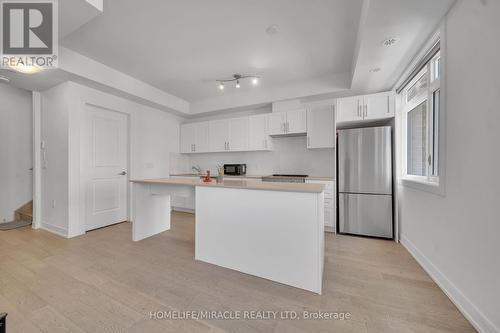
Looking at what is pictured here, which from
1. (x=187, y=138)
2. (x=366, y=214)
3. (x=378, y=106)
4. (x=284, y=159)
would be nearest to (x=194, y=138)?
(x=187, y=138)

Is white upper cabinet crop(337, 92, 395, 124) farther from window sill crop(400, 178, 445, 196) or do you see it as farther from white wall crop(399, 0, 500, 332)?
white wall crop(399, 0, 500, 332)

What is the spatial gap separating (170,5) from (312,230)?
100 inches

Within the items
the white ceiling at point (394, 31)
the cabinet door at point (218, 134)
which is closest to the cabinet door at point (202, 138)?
the cabinet door at point (218, 134)

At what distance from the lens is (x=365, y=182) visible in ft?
10.1

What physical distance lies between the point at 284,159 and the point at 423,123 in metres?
2.30

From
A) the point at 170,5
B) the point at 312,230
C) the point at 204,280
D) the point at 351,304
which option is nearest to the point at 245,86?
the point at 170,5

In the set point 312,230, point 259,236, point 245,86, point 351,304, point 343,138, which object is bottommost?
point 351,304

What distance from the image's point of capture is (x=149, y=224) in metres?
3.06

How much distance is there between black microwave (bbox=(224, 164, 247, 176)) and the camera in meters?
4.40

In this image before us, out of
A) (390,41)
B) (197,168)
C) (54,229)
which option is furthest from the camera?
(197,168)

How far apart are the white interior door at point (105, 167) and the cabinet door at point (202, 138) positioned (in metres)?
1.50

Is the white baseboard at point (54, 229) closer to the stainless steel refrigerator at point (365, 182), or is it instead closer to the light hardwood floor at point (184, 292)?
the light hardwood floor at point (184, 292)

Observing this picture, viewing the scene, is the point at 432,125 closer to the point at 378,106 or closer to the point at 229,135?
the point at 378,106

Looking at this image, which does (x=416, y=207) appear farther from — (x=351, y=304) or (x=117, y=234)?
(x=117, y=234)
